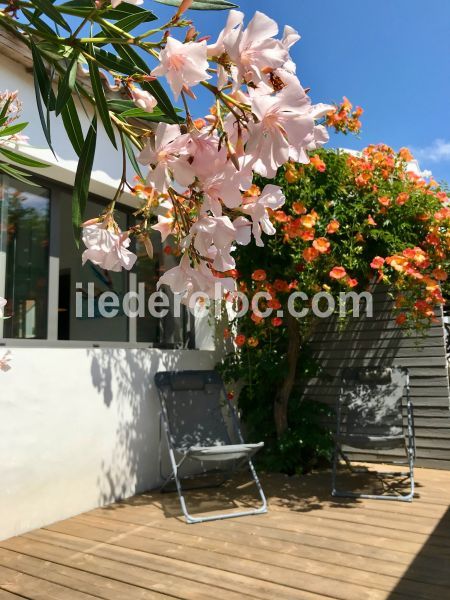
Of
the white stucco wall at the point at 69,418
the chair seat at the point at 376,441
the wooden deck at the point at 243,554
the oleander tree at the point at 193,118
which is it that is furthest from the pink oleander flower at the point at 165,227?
the chair seat at the point at 376,441

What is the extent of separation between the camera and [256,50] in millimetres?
515

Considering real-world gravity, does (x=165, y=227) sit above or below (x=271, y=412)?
above

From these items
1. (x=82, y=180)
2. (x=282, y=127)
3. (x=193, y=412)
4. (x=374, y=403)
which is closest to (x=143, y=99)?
(x=82, y=180)

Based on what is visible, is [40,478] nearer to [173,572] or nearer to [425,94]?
[173,572]

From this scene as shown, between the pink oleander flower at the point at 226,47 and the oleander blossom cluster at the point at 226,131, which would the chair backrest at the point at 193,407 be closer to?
the oleander blossom cluster at the point at 226,131

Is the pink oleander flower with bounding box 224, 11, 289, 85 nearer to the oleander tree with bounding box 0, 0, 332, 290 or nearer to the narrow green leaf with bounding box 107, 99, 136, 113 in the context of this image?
the oleander tree with bounding box 0, 0, 332, 290

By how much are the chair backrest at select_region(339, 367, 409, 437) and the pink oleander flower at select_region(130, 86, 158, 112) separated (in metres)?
4.04

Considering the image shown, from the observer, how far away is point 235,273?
4062mm

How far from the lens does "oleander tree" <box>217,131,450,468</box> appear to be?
368cm

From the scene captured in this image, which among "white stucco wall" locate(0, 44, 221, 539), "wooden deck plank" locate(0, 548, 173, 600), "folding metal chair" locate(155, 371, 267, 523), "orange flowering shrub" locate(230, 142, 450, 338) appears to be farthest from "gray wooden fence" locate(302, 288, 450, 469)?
"wooden deck plank" locate(0, 548, 173, 600)

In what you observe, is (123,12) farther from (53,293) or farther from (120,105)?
(53,293)

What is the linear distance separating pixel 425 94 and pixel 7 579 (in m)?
10.4

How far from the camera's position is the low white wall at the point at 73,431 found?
123 inches

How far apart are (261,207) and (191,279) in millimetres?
138
